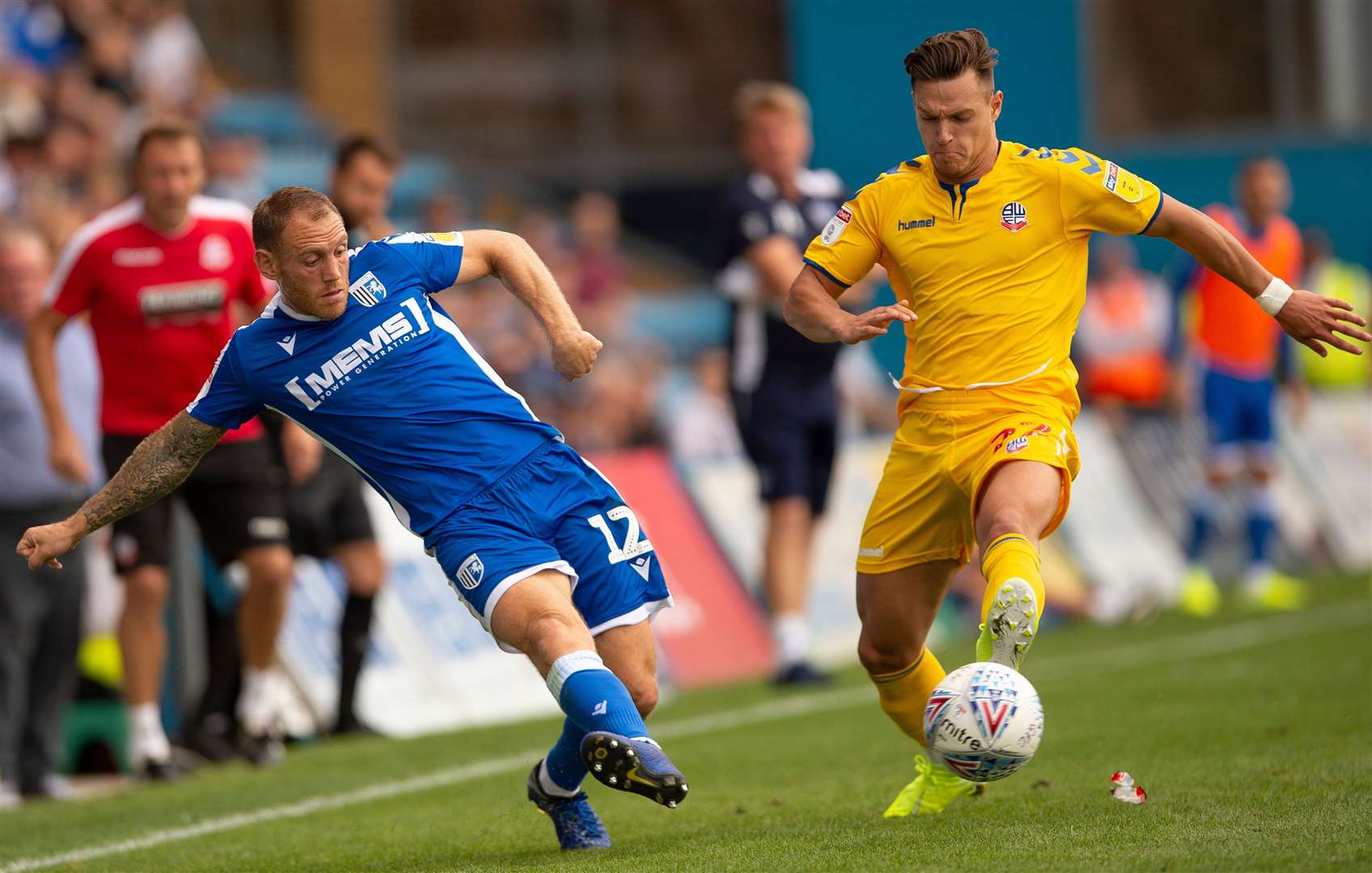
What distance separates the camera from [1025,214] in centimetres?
625

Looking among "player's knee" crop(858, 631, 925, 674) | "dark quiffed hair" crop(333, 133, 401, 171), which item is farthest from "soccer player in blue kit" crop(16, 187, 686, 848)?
"dark quiffed hair" crop(333, 133, 401, 171)

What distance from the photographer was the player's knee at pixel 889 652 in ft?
20.9

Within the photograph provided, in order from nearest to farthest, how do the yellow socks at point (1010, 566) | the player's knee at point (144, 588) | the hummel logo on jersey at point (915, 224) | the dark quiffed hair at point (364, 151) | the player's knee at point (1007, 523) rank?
the yellow socks at point (1010, 566) → the player's knee at point (1007, 523) → the hummel logo on jersey at point (915, 224) → the player's knee at point (144, 588) → the dark quiffed hair at point (364, 151)

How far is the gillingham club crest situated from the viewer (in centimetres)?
624

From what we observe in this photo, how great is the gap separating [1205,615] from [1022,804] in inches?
329

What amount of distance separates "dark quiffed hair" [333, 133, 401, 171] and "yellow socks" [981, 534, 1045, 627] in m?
5.08

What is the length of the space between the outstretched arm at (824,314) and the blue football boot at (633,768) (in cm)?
152

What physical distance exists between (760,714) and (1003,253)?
406cm

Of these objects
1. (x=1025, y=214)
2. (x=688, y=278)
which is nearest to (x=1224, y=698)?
(x=1025, y=214)

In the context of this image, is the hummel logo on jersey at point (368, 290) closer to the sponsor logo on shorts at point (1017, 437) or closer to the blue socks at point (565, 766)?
the blue socks at point (565, 766)

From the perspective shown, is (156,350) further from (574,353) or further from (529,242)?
(529,242)

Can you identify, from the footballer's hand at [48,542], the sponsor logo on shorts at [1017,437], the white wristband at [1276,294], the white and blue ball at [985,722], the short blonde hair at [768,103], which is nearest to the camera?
the white and blue ball at [985,722]

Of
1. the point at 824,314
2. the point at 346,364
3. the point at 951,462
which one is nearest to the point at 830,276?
the point at 824,314

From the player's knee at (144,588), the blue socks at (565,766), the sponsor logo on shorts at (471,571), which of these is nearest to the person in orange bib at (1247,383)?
the player's knee at (144,588)
